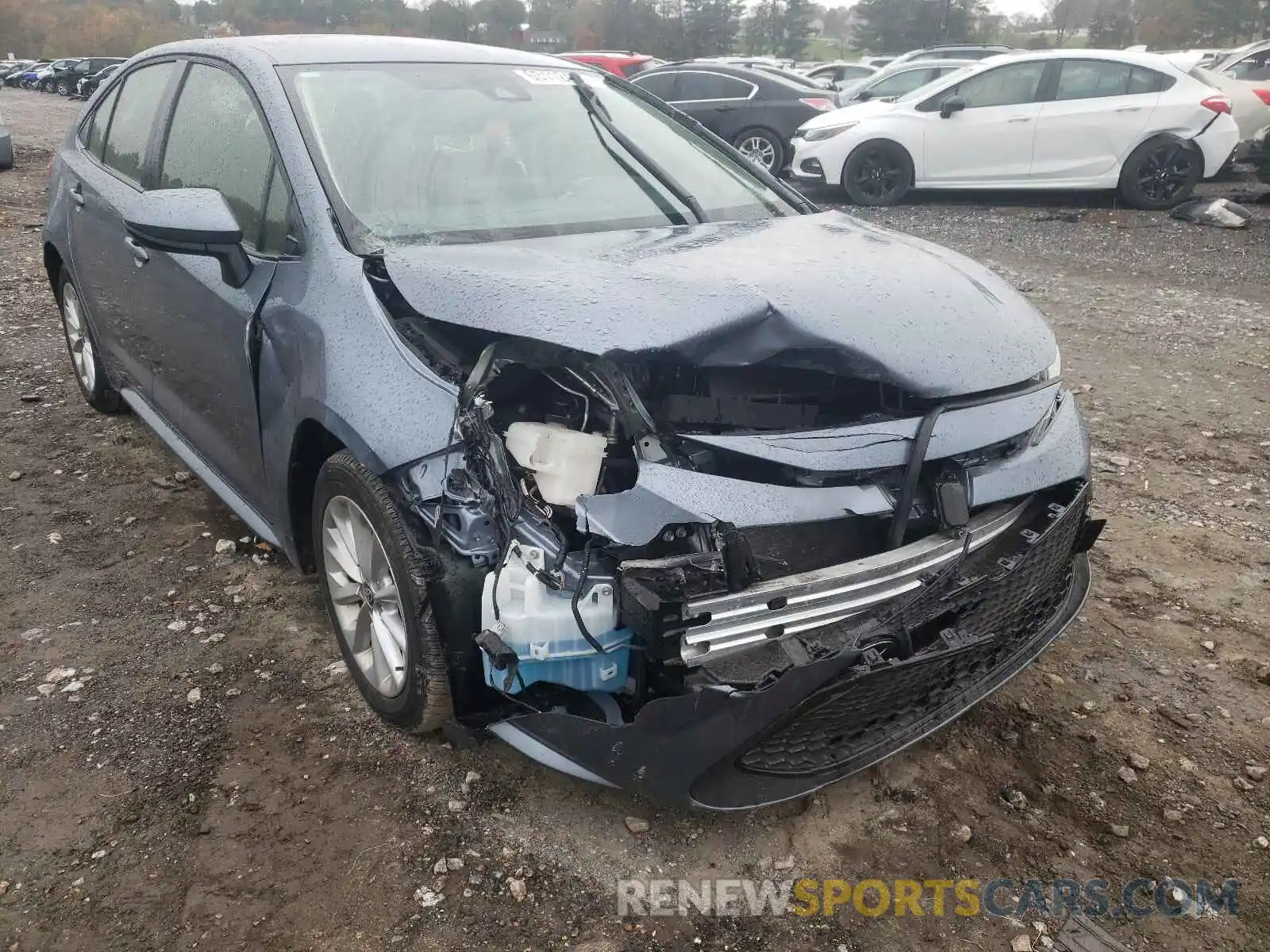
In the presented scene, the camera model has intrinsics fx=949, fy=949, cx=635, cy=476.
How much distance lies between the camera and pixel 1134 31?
46594 millimetres

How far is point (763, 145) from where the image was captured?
40.4 ft

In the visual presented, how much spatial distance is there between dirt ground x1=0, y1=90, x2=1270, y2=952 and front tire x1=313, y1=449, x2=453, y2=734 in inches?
6.6

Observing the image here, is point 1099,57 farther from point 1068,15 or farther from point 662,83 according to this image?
point 1068,15

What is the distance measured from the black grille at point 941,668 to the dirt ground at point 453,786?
0.30m

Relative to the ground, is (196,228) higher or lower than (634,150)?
lower

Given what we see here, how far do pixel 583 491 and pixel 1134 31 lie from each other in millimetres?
55444

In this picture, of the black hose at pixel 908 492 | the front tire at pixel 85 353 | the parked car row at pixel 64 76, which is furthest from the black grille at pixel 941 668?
the parked car row at pixel 64 76

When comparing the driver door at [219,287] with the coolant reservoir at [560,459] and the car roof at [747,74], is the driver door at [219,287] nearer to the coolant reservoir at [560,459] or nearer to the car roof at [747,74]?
the coolant reservoir at [560,459]

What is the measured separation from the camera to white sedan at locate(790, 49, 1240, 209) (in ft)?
29.7

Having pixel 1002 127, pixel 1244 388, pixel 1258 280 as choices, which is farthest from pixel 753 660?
pixel 1002 127

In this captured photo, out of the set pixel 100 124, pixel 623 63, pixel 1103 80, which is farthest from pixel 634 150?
pixel 623 63

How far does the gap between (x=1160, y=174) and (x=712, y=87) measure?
5.56 metres

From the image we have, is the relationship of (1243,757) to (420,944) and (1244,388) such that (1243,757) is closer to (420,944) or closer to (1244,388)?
(420,944)

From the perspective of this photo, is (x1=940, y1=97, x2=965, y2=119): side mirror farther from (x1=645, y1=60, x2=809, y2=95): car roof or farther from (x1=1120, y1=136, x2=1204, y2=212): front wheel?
(x1=645, y1=60, x2=809, y2=95): car roof
